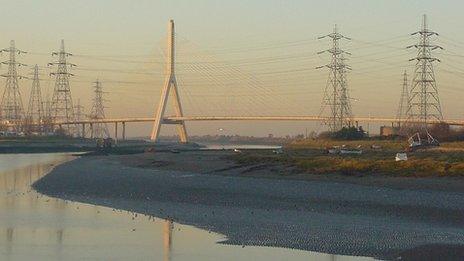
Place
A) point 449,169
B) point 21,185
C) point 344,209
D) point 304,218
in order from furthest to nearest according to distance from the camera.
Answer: point 21,185 < point 449,169 < point 344,209 < point 304,218

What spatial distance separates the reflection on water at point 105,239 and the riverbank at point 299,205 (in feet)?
2.24

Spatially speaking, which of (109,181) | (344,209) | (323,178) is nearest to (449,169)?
(323,178)

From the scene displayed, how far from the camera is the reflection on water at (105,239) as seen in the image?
14180mm

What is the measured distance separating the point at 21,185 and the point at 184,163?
1804cm

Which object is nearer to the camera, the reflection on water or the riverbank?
the reflection on water

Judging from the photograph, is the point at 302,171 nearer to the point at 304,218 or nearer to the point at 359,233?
the point at 304,218

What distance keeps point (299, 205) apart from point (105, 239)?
7.92 meters

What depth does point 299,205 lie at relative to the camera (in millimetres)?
23016

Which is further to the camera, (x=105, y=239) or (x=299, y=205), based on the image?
(x=299, y=205)

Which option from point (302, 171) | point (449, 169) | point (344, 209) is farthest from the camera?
point (302, 171)

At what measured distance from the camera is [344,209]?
2161 cm

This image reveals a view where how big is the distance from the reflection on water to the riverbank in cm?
68

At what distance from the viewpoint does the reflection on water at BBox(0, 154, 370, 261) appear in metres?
14.2

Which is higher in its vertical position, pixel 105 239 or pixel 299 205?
pixel 299 205
